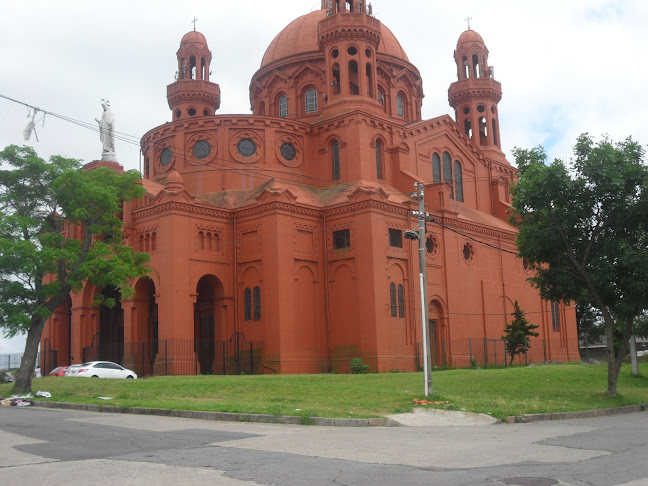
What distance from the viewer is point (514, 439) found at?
14453 millimetres

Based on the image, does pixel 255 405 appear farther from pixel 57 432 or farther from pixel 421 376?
pixel 421 376

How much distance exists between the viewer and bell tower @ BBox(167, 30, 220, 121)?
52.0m

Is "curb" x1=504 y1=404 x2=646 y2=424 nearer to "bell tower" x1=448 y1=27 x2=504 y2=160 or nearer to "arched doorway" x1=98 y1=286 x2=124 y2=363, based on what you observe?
"arched doorway" x1=98 y1=286 x2=124 y2=363

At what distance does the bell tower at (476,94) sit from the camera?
55.1m

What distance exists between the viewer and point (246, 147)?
43.0 metres

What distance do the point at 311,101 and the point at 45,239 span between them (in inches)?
989

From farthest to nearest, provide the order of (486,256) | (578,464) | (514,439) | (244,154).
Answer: (486,256), (244,154), (514,439), (578,464)

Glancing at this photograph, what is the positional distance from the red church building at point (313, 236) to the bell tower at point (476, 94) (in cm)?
402

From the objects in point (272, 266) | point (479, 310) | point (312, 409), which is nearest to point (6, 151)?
point (272, 266)

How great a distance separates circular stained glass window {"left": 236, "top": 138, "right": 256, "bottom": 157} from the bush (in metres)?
14.3

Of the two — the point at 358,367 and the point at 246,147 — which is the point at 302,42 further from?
the point at 358,367

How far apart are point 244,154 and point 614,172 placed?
24.0m

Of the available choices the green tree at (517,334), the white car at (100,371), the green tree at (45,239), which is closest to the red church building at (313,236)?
the green tree at (517,334)

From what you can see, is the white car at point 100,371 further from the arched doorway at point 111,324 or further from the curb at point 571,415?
the curb at point 571,415
